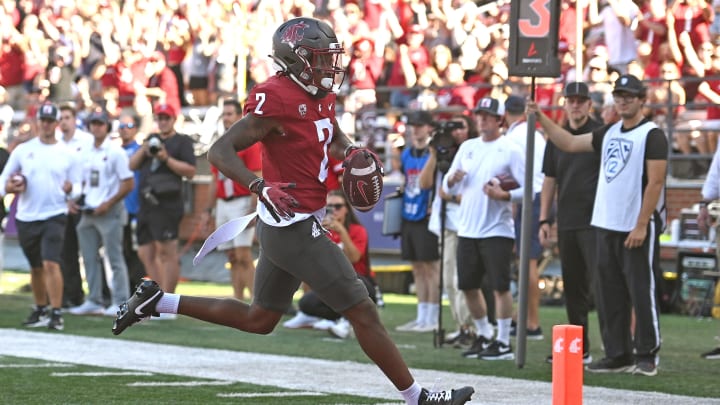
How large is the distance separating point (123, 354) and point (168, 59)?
14946 mm

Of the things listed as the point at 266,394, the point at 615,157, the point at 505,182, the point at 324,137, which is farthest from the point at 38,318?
the point at 324,137

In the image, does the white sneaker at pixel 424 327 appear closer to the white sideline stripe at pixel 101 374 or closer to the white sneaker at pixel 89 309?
the white sneaker at pixel 89 309

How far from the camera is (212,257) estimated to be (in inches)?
863

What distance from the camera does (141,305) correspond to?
791cm

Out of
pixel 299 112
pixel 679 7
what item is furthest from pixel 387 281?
pixel 299 112

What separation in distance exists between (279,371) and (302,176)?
319cm

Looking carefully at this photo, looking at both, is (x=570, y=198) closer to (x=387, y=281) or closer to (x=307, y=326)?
(x=307, y=326)

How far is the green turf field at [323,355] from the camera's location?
8984 mm

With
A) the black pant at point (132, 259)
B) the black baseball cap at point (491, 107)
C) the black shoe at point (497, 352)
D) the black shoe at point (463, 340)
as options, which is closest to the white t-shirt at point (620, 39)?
the black pant at point (132, 259)

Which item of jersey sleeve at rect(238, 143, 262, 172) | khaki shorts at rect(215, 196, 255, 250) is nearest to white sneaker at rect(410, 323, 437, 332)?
khaki shorts at rect(215, 196, 255, 250)

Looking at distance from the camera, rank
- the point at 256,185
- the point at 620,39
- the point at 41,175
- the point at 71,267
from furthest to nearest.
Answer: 1. the point at 620,39
2. the point at 71,267
3. the point at 41,175
4. the point at 256,185

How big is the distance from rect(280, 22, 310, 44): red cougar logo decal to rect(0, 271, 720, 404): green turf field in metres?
2.16

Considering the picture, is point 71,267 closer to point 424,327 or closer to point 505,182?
point 424,327

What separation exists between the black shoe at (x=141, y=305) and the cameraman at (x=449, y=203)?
4.81 metres
